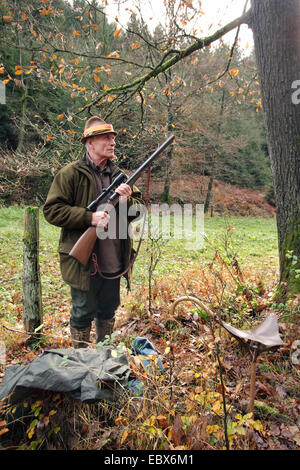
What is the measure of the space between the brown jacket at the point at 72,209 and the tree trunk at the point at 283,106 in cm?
223

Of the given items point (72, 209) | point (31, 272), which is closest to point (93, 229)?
point (72, 209)

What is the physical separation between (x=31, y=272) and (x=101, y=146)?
5.96ft

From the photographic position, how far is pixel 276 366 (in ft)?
9.09

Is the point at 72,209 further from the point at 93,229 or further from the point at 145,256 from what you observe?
the point at 145,256

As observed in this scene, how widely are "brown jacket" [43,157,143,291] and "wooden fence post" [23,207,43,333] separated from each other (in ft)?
2.51

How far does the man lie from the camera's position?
2.88 metres

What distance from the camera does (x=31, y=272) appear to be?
12.0ft

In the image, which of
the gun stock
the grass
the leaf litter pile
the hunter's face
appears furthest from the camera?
the grass

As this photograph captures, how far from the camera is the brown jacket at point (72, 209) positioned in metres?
2.86

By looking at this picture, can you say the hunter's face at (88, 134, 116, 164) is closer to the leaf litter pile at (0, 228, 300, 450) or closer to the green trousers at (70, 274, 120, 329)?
the green trousers at (70, 274, 120, 329)

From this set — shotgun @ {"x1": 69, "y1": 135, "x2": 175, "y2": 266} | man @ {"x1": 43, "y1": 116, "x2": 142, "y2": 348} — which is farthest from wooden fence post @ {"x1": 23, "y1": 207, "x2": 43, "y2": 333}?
shotgun @ {"x1": 69, "y1": 135, "x2": 175, "y2": 266}

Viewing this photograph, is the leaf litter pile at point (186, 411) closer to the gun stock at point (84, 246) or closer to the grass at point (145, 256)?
the gun stock at point (84, 246)

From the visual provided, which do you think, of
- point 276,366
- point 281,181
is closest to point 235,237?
point 281,181
